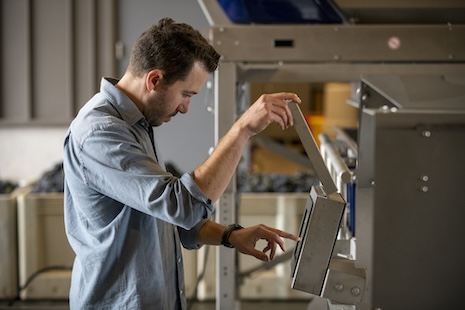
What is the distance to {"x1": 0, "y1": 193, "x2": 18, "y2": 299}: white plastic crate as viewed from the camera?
14.7 ft

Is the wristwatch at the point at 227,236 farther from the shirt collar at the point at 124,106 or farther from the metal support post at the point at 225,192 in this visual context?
the metal support post at the point at 225,192

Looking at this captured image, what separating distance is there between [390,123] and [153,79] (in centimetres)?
55

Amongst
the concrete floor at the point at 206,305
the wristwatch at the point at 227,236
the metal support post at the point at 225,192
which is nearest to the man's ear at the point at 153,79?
the wristwatch at the point at 227,236

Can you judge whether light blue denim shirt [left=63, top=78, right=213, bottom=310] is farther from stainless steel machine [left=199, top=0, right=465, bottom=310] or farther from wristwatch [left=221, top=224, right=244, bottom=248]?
stainless steel machine [left=199, top=0, right=465, bottom=310]

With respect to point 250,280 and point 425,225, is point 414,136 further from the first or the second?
point 250,280

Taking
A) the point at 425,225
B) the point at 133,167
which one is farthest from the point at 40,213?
the point at 425,225

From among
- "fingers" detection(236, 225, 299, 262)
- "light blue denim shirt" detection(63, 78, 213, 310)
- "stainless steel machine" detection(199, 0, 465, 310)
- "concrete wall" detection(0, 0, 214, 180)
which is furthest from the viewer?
"concrete wall" detection(0, 0, 214, 180)

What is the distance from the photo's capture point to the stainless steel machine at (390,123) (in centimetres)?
155

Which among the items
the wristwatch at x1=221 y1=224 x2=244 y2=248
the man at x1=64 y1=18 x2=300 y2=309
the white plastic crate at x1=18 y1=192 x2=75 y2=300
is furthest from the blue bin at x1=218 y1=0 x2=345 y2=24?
the white plastic crate at x1=18 y1=192 x2=75 y2=300

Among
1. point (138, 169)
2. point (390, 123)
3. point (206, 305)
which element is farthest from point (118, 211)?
point (206, 305)

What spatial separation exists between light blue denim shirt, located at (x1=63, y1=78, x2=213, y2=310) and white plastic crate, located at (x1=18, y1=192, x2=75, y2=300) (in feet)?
8.55

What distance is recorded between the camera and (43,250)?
4.54m

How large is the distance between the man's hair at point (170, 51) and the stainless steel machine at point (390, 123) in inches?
15.2

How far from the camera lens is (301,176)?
4.79m
